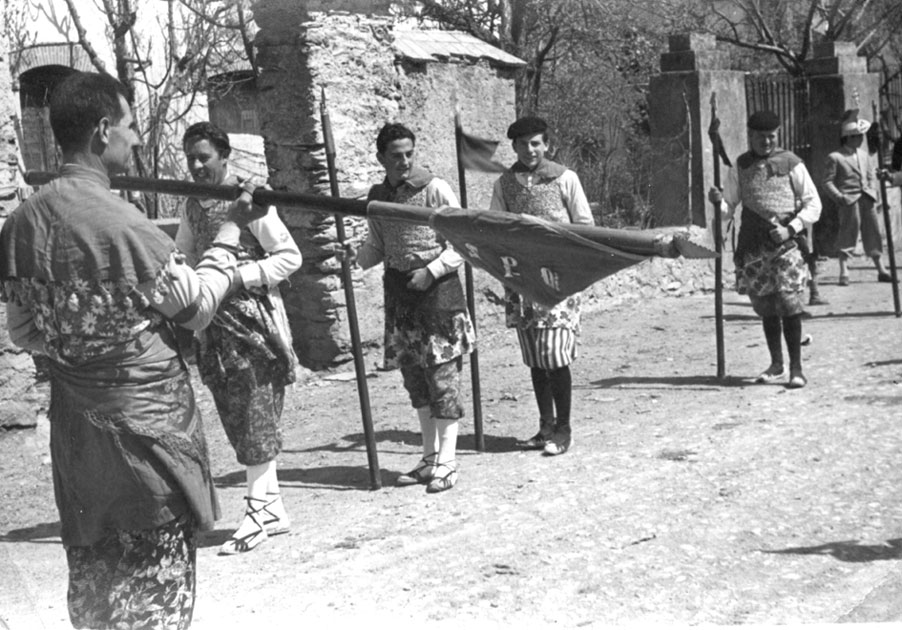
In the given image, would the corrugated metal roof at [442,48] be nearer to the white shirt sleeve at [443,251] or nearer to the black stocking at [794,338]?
the black stocking at [794,338]

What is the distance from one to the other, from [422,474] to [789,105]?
10801 mm

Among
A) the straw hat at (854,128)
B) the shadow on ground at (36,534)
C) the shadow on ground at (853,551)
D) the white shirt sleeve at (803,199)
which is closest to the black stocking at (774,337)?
the white shirt sleeve at (803,199)

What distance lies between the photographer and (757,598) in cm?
507

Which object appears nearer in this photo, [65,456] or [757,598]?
[65,456]

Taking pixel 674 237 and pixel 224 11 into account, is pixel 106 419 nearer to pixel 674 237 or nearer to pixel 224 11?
pixel 674 237

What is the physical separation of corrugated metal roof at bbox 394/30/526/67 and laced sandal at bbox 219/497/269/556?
5139 mm

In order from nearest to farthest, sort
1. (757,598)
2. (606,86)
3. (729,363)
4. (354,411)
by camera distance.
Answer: (757,598) < (354,411) < (729,363) < (606,86)

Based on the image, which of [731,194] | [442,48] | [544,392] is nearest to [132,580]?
[544,392]

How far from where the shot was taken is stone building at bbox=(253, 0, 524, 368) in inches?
381

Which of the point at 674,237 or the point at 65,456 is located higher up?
the point at 674,237

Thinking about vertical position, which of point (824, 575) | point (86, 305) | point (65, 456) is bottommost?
point (824, 575)

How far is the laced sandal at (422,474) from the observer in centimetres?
707

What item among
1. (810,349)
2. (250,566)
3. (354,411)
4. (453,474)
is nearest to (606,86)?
(810,349)

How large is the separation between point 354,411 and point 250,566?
3.18m
